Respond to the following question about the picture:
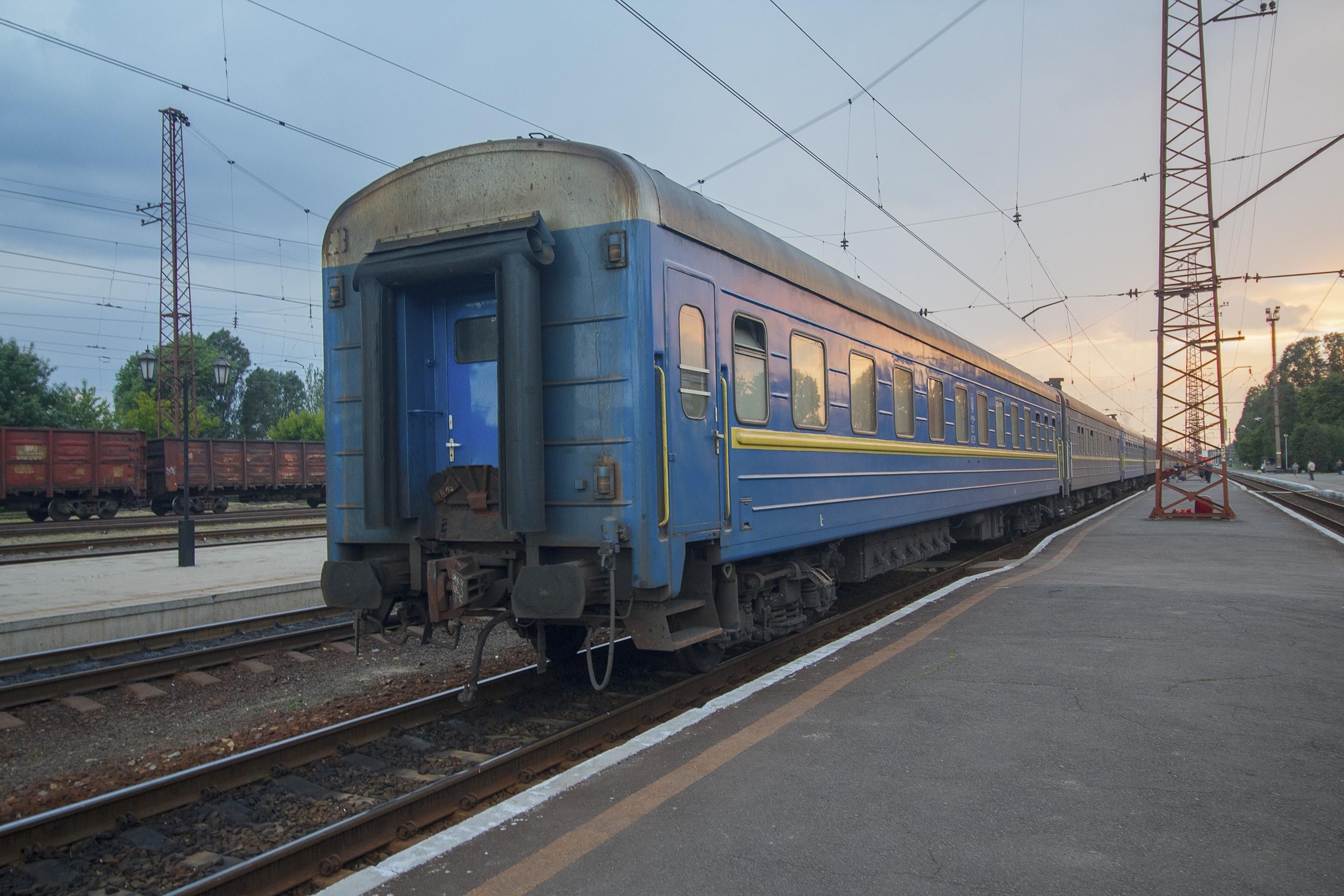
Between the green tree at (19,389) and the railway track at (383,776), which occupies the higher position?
the green tree at (19,389)

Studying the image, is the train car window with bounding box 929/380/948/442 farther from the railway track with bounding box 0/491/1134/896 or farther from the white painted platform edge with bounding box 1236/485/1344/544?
the white painted platform edge with bounding box 1236/485/1344/544

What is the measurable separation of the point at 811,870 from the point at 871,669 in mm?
3207

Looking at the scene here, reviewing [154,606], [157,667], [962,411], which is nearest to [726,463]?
[157,667]

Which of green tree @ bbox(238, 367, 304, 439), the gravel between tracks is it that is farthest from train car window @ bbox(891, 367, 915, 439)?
green tree @ bbox(238, 367, 304, 439)

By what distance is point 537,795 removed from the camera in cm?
414

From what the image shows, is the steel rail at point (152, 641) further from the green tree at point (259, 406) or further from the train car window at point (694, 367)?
the green tree at point (259, 406)

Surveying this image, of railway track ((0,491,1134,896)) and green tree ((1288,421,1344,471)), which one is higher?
green tree ((1288,421,1344,471))

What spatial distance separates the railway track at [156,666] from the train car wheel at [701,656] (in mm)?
3783

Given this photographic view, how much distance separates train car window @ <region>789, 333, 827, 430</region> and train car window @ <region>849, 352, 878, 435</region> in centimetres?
70

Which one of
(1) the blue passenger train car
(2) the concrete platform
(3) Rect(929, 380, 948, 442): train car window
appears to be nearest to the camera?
(1) the blue passenger train car

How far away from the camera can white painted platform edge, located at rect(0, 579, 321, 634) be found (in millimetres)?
8227

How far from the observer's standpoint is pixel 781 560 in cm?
757

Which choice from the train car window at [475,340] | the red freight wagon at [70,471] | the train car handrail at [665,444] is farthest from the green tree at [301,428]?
the train car handrail at [665,444]

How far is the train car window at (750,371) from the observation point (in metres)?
6.63
